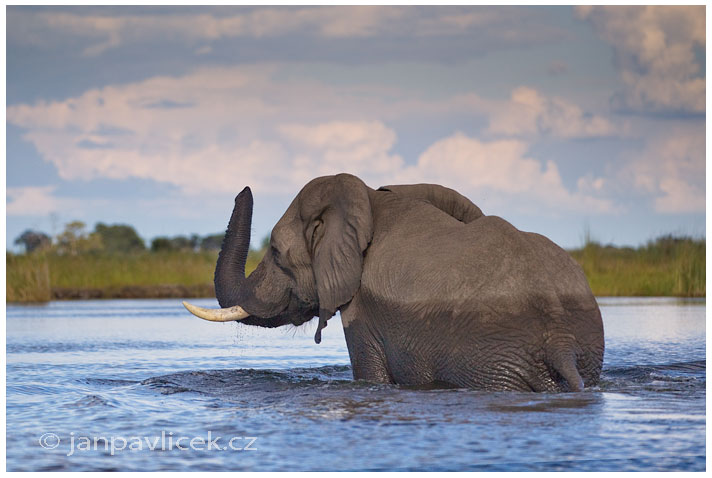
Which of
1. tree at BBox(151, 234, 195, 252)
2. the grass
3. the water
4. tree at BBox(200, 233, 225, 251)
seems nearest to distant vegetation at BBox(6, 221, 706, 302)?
the grass

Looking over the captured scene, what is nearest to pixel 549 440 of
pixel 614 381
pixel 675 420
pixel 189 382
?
pixel 675 420

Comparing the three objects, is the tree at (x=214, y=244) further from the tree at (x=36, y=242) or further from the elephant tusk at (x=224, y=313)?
the elephant tusk at (x=224, y=313)

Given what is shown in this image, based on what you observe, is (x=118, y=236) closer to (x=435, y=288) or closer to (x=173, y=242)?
(x=173, y=242)

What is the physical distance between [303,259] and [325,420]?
1963 mm

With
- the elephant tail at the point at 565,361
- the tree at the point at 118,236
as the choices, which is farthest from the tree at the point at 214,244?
the elephant tail at the point at 565,361

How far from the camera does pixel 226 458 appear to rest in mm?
5711

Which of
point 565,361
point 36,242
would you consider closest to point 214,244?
point 36,242

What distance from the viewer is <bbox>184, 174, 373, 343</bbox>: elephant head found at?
7.73 metres

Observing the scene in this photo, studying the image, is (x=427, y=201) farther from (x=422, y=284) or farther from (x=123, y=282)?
(x=123, y=282)

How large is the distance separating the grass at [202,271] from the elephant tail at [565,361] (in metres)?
15.9

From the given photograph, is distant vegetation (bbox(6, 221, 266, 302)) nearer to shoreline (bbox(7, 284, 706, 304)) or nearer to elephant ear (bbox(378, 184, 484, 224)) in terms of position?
shoreline (bbox(7, 284, 706, 304))

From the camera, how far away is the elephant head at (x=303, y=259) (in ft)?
25.4

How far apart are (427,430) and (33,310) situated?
1581 cm

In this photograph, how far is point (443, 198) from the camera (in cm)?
834
